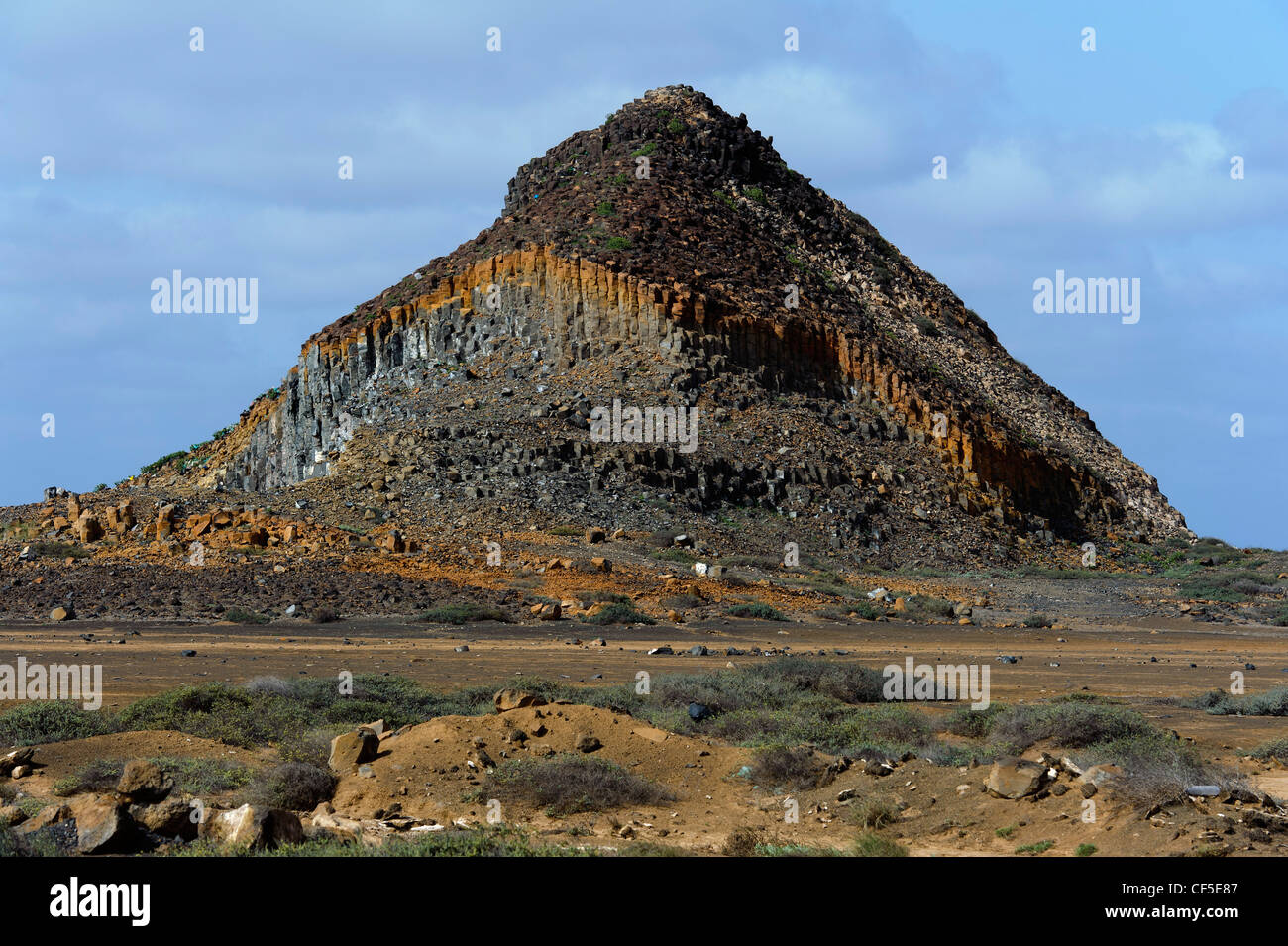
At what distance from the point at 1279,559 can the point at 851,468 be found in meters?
17.2

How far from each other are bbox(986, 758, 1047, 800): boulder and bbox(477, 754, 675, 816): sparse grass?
2.92 metres

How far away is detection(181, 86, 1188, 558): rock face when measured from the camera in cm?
4184

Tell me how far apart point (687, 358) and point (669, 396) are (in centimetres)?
230

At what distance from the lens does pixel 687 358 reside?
44.4 metres

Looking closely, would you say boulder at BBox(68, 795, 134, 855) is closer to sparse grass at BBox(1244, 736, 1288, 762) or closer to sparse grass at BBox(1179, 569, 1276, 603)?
sparse grass at BBox(1244, 736, 1288, 762)

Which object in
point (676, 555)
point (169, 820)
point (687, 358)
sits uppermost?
point (687, 358)

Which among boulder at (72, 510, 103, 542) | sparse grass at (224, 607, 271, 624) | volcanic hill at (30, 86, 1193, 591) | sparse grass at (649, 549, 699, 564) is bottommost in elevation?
sparse grass at (224, 607, 271, 624)

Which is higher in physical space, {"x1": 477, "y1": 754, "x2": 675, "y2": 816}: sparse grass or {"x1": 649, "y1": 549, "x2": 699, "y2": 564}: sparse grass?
{"x1": 649, "y1": 549, "x2": 699, "y2": 564}: sparse grass

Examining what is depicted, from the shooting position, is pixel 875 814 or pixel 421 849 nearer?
pixel 421 849

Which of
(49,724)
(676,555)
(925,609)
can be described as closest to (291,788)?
(49,724)

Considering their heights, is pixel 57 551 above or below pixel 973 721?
above

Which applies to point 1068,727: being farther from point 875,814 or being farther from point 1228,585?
point 1228,585

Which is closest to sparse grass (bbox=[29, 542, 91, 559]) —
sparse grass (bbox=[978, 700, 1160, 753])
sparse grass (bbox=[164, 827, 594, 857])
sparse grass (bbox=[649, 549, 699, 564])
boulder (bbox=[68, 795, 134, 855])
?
sparse grass (bbox=[649, 549, 699, 564])
